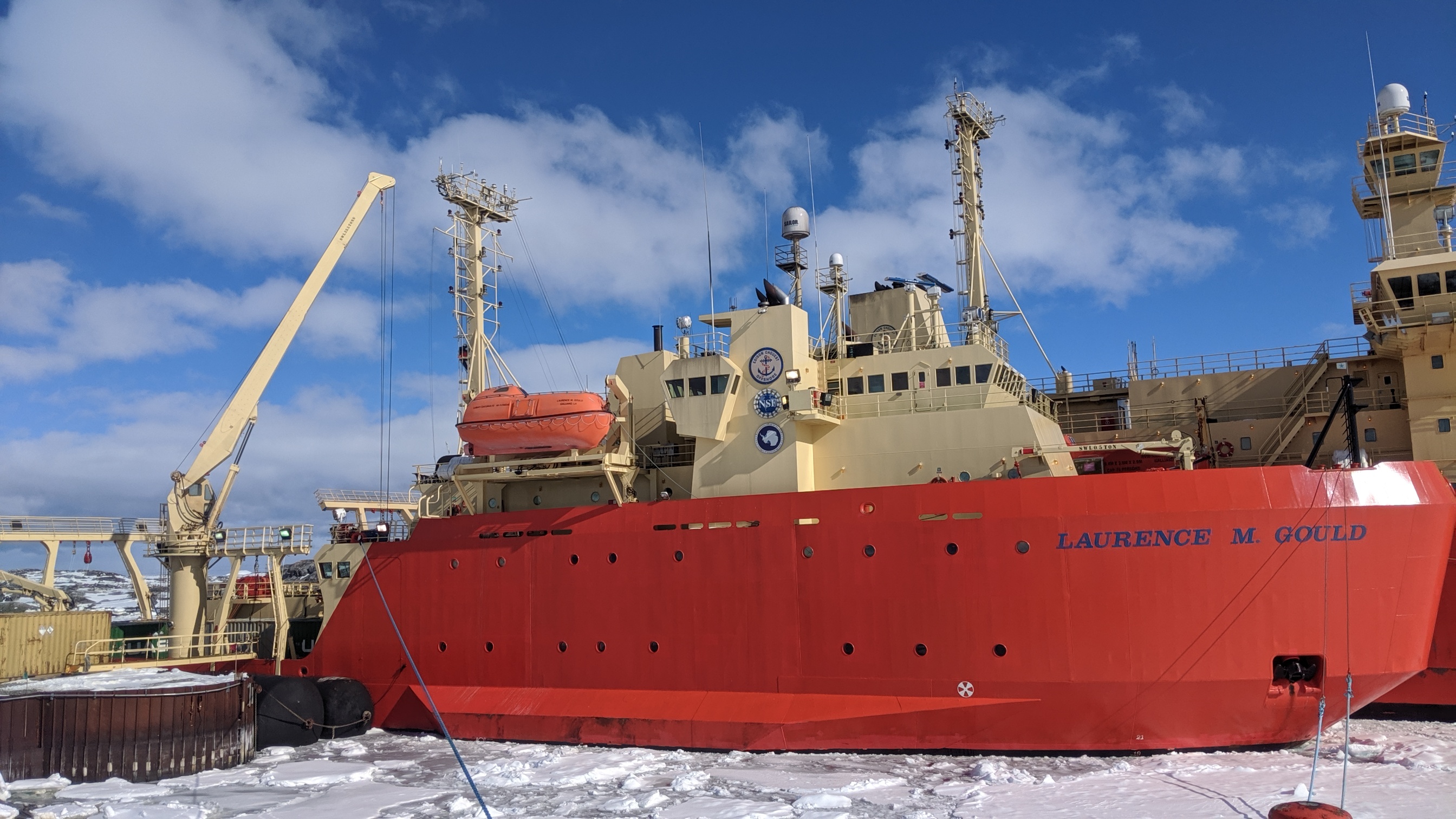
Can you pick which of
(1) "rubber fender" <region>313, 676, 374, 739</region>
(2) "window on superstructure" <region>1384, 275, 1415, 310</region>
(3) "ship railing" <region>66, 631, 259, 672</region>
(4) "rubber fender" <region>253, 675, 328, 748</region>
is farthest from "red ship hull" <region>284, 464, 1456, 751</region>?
(3) "ship railing" <region>66, 631, 259, 672</region>

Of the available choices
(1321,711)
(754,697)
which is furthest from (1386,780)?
(754,697)

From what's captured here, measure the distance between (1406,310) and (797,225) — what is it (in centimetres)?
1135

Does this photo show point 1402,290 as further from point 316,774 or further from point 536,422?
point 316,774

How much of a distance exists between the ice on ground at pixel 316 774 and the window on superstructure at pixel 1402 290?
62.1 feet

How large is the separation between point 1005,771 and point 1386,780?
4.45 m

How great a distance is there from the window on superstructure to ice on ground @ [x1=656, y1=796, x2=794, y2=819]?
14021 mm

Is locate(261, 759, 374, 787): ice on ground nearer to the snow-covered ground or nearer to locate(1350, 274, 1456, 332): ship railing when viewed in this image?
the snow-covered ground

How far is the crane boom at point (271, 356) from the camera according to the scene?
64.2 ft

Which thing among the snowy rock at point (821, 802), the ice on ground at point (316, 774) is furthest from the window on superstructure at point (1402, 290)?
the ice on ground at point (316, 774)

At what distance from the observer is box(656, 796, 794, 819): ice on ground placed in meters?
10.6

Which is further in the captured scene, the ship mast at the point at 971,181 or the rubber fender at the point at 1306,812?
the ship mast at the point at 971,181

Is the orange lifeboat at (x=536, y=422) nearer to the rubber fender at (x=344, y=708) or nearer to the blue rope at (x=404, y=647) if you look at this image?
the blue rope at (x=404, y=647)

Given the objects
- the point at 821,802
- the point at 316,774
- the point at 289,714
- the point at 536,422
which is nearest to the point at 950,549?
the point at 821,802

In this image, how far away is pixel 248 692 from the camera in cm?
1495
